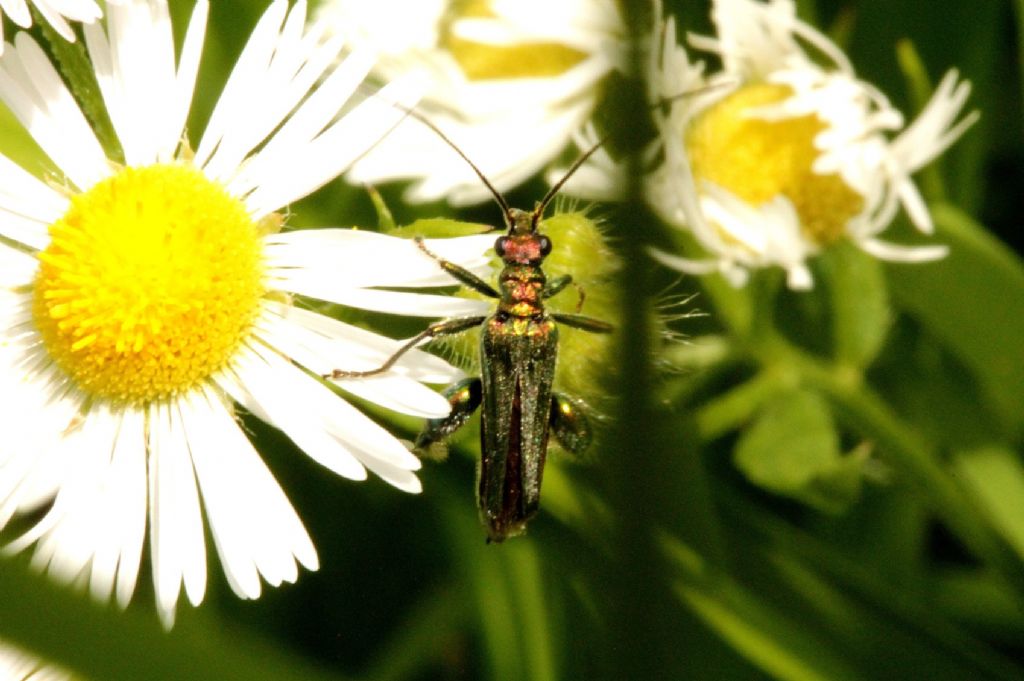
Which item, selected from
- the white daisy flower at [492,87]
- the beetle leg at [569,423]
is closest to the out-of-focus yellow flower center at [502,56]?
the white daisy flower at [492,87]

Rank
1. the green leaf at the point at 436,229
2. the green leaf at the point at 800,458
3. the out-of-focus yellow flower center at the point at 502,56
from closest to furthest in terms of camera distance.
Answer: the green leaf at the point at 436,229, the green leaf at the point at 800,458, the out-of-focus yellow flower center at the point at 502,56

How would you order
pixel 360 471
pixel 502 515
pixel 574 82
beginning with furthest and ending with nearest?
1. pixel 574 82
2. pixel 502 515
3. pixel 360 471

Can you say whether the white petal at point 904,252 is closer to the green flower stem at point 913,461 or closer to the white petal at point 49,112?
the green flower stem at point 913,461

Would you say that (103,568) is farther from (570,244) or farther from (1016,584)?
(1016,584)

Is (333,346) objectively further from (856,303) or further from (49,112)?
(856,303)

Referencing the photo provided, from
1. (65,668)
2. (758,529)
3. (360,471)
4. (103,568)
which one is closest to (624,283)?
(65,668)

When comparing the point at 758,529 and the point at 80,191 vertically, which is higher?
the point at 80,191

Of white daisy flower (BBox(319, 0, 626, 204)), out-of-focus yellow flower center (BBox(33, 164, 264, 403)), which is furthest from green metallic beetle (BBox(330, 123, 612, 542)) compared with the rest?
white daisy flower (BBox(319, 0, 626, 204))
